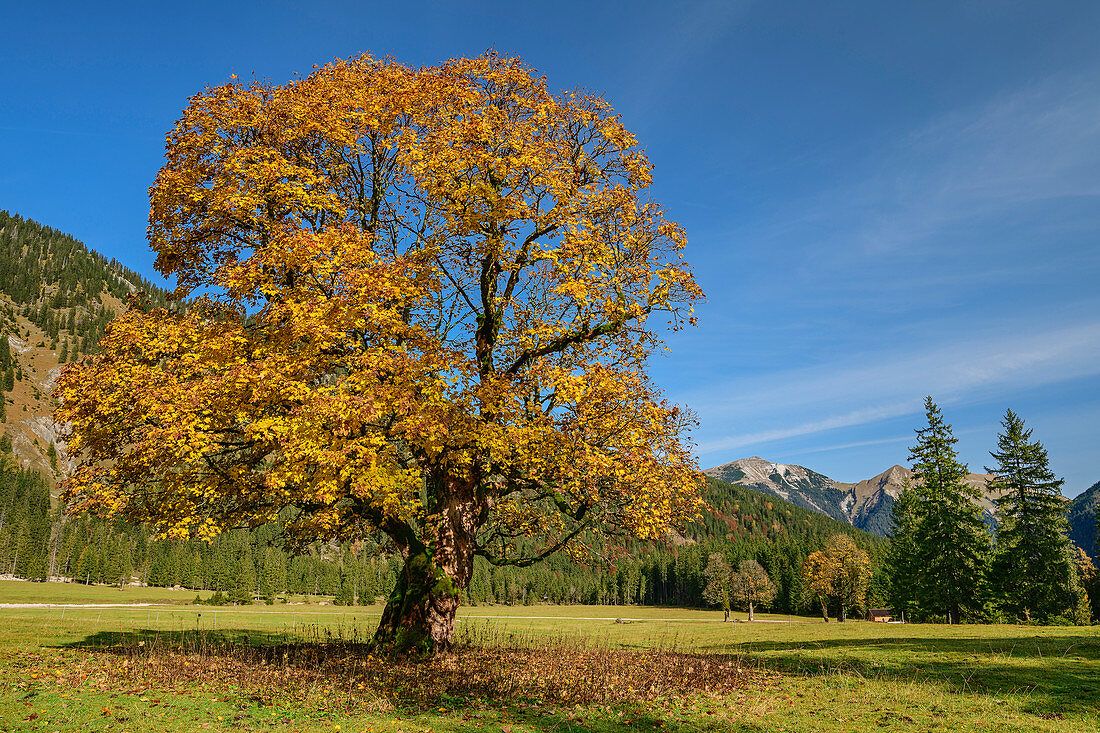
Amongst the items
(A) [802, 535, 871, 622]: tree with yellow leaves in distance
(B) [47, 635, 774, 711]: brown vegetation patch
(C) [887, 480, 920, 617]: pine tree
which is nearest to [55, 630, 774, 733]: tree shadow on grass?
(B) [47, 635, 774, 711]: brown vegetation patch

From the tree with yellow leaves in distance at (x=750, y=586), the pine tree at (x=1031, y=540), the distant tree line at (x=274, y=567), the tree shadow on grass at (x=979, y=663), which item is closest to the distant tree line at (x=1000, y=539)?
the pine tree at (x=1031, y=540)

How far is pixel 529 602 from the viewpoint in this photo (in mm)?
150625

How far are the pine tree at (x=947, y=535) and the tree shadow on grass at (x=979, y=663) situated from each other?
26968 millimetres

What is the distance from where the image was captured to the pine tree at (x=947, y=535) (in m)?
42.7

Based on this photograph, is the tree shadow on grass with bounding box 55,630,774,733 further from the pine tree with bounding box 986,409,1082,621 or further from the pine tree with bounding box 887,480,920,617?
the pine tree with bounding box 887,480,920,617

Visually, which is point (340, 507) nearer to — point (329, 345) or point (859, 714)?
point (329, 345)

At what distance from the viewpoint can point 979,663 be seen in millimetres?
14461

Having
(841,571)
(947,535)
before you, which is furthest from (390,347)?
(841,571)

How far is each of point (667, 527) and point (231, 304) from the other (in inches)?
508

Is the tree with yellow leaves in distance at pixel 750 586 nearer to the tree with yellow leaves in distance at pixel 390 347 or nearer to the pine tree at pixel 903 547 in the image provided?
the pine tree at pixel 903 547

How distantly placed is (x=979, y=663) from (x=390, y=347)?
16.5 m

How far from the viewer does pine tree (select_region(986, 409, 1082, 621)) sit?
41344 mm

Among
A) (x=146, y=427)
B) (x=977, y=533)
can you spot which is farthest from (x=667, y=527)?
(x=977, y=533)

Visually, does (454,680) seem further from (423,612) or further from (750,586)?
(750,586)
